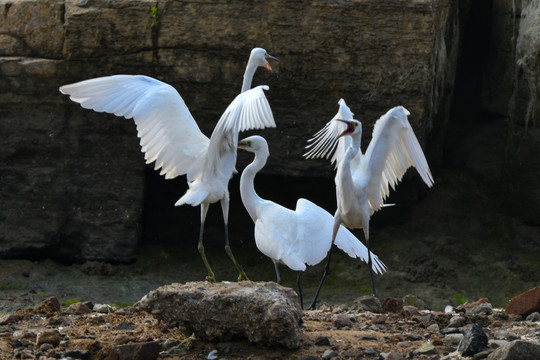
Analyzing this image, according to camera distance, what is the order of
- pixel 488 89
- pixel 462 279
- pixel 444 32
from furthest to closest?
pixel 488 89, pixel 444 32, pixel 462 279

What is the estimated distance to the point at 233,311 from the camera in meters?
5.43

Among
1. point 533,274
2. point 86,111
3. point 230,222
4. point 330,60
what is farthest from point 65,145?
point 533,274

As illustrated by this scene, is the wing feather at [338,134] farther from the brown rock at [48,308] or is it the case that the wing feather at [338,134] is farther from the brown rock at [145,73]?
the brown rock at [48,308]

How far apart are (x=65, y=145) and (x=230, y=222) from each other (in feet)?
7.40

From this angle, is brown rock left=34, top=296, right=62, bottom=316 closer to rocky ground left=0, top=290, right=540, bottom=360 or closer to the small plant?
rocky ground left=0, top=290, right=540, bottom=360

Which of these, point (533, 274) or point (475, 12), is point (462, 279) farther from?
point (475, 12)

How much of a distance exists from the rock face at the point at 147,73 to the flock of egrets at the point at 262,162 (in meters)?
2.03

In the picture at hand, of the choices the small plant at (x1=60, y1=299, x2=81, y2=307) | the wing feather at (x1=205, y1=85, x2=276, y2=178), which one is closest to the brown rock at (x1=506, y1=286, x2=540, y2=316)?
the wing feather at (x1=205, y1=85, x2=276, y2=178)

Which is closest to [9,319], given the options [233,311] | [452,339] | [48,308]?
[48,308]

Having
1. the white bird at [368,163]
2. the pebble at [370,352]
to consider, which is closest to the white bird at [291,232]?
the white bird at [368,163]

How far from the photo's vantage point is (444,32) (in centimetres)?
1114

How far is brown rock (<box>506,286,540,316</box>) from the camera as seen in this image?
6430mm

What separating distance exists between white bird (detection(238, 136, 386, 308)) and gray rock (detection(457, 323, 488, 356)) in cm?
231

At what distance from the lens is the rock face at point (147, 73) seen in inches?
408
